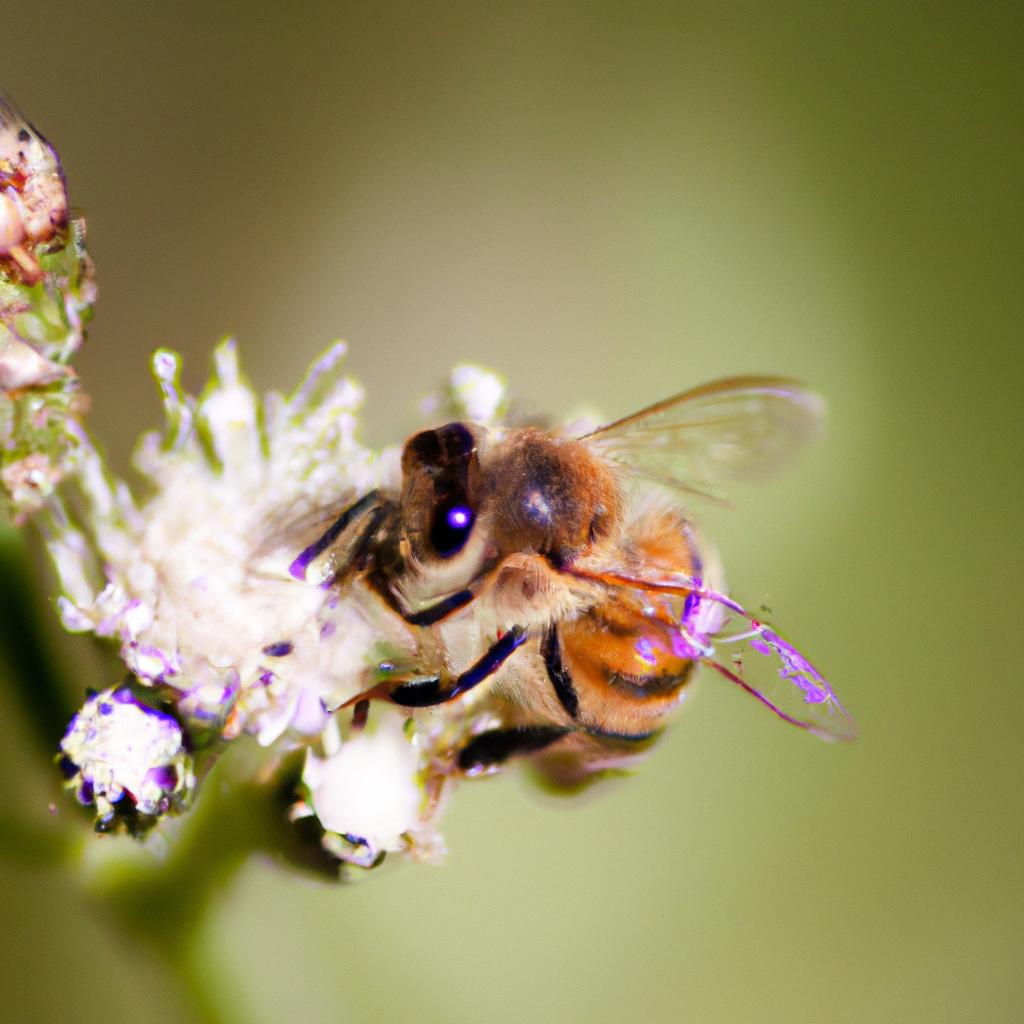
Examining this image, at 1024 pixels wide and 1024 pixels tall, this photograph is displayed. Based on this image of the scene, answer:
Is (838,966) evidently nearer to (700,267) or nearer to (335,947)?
(335,947)

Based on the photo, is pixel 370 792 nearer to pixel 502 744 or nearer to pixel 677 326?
pixel 502 744

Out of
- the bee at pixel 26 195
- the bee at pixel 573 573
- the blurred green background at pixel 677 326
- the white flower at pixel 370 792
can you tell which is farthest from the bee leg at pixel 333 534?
the blurred green background at pixel 677 326

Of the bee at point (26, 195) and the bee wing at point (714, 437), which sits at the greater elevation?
the bee at point (26, 195)

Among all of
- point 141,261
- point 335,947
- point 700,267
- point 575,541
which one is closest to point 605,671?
point 575,541

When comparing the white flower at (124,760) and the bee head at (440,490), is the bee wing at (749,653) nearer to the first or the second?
the bee head at (440,490)

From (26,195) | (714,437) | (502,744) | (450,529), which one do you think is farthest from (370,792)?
(26,195)

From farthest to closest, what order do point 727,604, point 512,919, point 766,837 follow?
point 766,837 → point 512,919 → point 727,604
